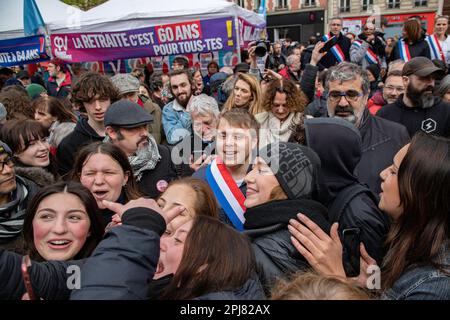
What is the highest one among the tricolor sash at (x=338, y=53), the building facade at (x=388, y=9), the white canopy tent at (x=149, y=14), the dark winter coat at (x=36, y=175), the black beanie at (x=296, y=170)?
the building facade at (x=388, y=9)

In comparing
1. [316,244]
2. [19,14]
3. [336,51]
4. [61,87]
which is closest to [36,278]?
[316,244]

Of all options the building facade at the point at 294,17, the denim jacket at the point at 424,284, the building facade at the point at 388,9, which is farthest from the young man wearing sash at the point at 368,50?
the building facade at the point at 294,17

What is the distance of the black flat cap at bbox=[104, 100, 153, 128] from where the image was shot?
2.62 m

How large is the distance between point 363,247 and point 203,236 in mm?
770

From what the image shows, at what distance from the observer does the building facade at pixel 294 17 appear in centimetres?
3497

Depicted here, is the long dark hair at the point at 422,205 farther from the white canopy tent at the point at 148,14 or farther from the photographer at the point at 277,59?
the photographer at the point at 277,59

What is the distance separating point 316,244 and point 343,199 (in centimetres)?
39

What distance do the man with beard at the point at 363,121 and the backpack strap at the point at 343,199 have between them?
32.8 inches

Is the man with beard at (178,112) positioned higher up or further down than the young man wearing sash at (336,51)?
further down

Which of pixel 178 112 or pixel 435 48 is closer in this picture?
pixel 178 112

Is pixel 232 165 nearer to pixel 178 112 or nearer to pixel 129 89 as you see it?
pixel 178 112

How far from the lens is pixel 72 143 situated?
3139 mm
